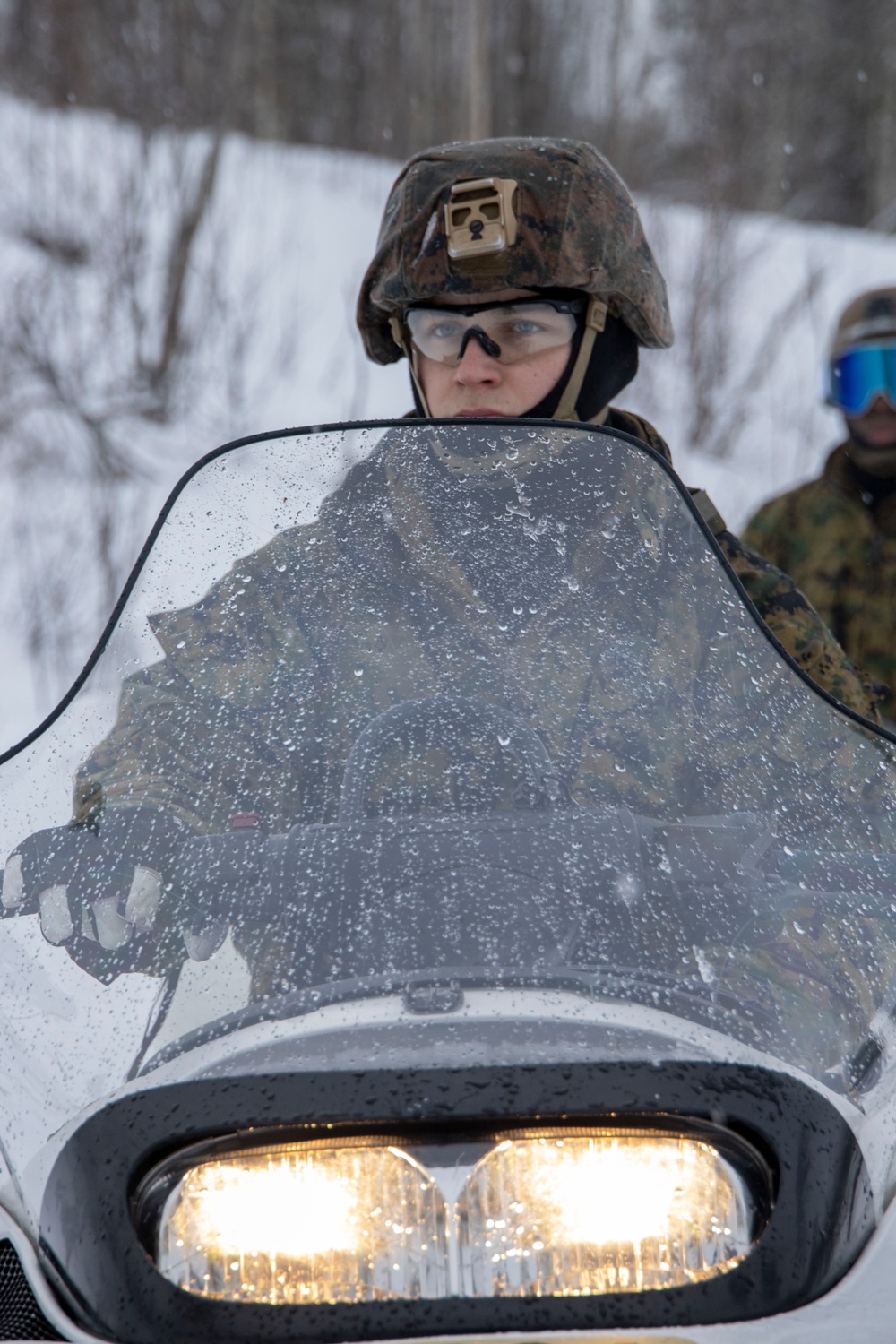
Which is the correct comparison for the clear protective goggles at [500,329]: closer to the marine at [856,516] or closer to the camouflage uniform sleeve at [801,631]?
the camouflage uniform sleeve at [801,631]

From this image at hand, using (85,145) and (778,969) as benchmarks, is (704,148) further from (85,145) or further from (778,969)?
(778,969)

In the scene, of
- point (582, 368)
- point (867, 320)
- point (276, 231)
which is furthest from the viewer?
point (276, 231)

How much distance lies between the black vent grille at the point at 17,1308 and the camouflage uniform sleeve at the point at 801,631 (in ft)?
4.84

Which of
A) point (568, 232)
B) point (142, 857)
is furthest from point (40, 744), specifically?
point (568, 232)

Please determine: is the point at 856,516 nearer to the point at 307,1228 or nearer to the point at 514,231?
the point at 514,231

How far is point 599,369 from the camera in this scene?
7.92 feet

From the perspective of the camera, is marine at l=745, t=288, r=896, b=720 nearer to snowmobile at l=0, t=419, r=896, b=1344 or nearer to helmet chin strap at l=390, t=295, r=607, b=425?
helmet chin strap at l=390, t=295, r=607, b=425

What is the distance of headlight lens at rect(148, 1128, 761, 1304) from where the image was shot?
981mm

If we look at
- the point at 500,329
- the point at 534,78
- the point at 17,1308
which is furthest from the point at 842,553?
the point at 534,78

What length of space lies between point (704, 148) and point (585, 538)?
1604 centimetres

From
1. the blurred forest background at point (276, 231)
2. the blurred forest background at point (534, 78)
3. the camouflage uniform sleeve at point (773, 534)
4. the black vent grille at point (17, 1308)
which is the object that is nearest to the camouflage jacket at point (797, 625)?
the black vent grille at point (17, 1308)

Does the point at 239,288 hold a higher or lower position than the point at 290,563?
lower

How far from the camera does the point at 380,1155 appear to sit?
1.01 metres

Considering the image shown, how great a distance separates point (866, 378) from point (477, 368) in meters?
2.59
